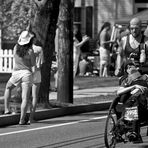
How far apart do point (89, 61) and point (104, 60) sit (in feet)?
6.26

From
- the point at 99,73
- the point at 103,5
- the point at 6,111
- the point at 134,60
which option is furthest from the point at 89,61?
the point at 134,60

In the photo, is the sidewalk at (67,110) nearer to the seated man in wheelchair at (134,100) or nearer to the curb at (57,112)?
the curb at (57,112)

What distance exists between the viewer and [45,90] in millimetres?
16188

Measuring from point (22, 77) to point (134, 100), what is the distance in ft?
12.5

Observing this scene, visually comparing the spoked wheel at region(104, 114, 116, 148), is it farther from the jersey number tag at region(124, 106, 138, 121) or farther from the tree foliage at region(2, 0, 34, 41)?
the tree foliage at region(2, 0, 34, 41)

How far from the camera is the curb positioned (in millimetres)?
14180

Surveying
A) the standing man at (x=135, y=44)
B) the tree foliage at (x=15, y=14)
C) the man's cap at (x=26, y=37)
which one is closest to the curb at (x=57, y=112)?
the man's cap at (x=26, y=37)

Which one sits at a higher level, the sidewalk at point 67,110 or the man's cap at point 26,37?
the man's cap at point 26,37

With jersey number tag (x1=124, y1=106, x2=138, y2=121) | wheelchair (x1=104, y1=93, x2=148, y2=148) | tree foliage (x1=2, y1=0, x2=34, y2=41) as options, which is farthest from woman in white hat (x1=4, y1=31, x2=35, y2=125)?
tree foliage (x1=2, y1=0, x2=34, y2=41)

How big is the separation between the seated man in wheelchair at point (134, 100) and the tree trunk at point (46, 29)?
17.7 ft

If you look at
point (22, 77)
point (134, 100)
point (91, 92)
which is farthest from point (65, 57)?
point (134, 100)

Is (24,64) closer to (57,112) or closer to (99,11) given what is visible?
(57,112)

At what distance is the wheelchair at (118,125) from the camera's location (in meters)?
10.5

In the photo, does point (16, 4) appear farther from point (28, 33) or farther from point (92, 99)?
point (28, 33)
